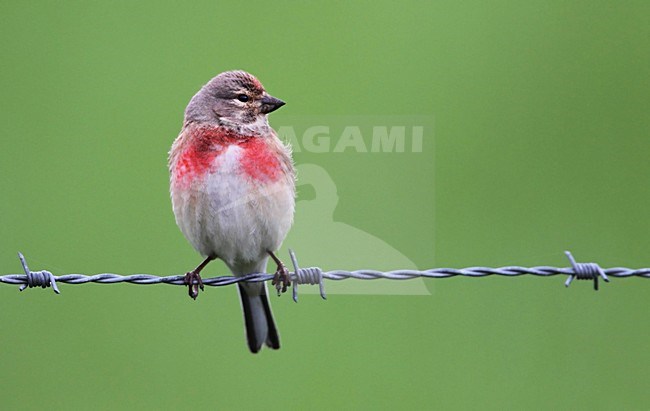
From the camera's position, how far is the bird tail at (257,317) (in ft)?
20.1

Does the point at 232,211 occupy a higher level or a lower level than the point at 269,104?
lower

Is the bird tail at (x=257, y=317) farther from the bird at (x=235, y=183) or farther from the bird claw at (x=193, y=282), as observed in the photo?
the bird claw at (x=193, y=282)

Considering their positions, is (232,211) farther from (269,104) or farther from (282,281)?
(269,104)

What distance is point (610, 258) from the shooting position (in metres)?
9.23

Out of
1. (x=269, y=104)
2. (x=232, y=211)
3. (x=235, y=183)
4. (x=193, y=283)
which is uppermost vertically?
(x=269, y=104)

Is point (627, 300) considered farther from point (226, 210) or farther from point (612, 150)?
point (226, 210)

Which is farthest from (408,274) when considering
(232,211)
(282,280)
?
(232,211)

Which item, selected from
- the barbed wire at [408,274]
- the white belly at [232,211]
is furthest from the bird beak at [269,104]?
the barbed wire at [408,274]

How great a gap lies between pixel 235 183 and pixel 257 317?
100cm

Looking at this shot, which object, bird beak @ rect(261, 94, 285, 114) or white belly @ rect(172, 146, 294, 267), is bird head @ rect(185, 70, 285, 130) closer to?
bird beak @ rect(261, 94, 285, 114)

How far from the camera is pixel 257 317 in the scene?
20.2 feet

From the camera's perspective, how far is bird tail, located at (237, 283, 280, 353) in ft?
20.1

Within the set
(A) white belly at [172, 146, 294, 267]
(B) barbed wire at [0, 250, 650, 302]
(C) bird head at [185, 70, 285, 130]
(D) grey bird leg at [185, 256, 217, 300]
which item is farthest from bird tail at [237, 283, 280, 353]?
(B) barbed wire at [0, 250, 650, 302]

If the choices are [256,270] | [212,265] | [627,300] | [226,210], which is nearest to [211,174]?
[226,210]
